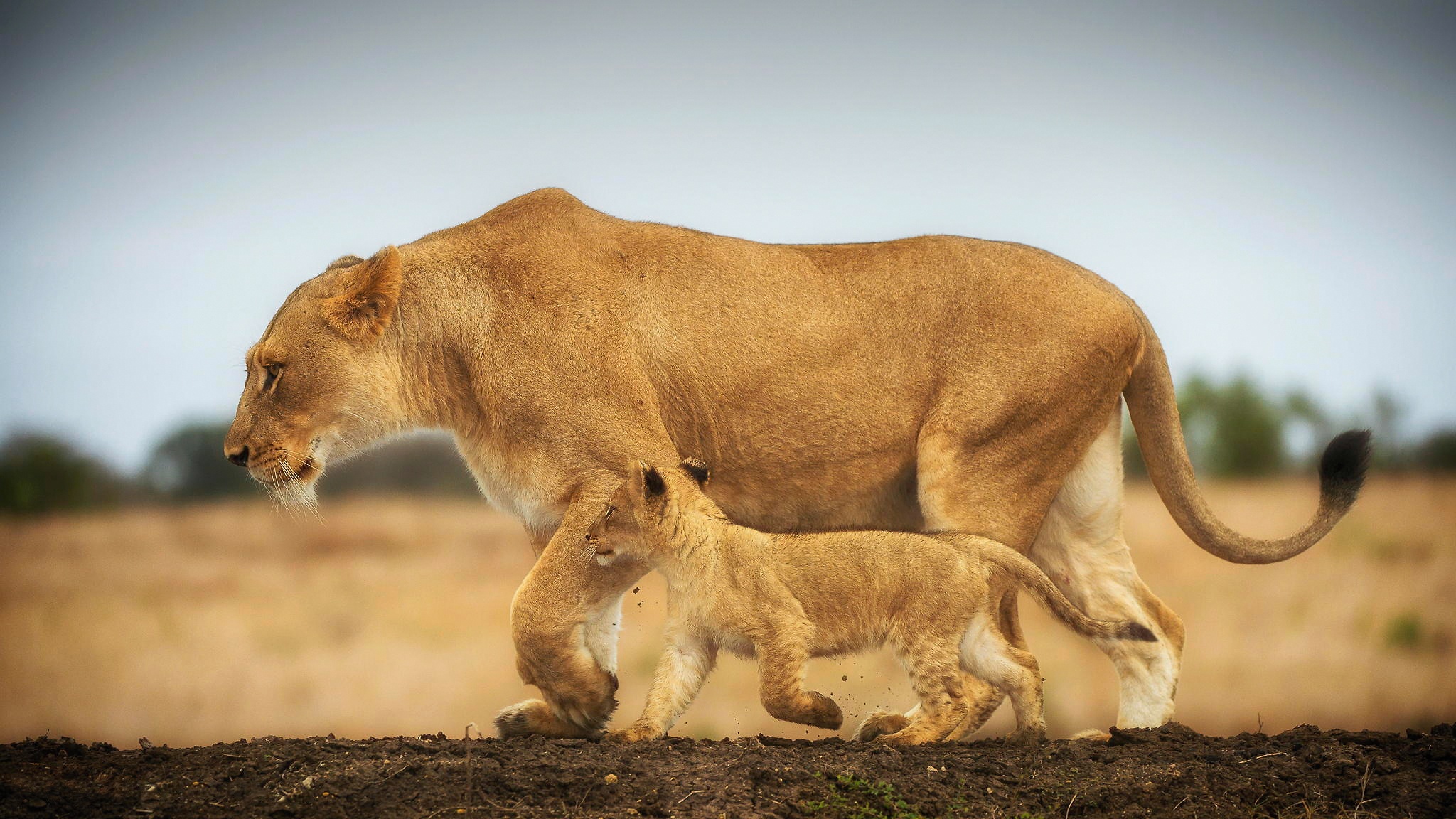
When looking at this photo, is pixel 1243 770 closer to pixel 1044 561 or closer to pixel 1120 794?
pixel 1120 794

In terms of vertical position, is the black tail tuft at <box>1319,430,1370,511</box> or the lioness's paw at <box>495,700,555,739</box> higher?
the black tail tuft at <box>1319,430,1370,511</box>

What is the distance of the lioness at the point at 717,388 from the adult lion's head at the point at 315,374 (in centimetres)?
1

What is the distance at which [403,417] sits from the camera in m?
6.56

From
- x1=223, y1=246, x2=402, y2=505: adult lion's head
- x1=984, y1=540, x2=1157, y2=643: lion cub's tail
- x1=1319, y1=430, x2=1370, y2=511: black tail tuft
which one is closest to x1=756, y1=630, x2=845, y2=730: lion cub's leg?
x1=984, y1=540, x2=1157, y2=643: lion cub's tail

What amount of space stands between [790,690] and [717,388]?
67.2 inches

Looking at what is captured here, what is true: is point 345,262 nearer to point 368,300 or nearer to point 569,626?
point 368,300

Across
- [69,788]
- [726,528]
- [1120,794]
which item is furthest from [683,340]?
[69,788]

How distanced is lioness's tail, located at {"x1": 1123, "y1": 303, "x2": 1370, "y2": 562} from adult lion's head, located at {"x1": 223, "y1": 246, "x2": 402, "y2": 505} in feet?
13.6

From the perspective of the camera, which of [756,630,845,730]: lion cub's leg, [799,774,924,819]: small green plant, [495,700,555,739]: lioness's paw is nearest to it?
[799,774,924,819]: small green plant

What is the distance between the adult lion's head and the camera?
6.35 metres

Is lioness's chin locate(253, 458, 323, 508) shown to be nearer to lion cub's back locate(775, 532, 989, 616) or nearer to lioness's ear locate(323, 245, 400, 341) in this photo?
lioness's ear locate(323, 245, 400, 341)

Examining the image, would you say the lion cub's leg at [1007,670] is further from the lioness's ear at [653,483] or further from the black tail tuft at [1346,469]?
the black tail tuft at [1346,469]

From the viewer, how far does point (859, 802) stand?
4758mm

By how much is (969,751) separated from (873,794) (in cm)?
86
